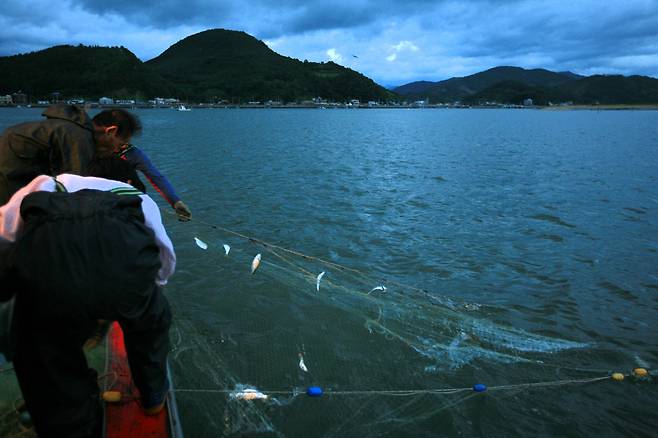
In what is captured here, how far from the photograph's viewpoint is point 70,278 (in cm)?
254

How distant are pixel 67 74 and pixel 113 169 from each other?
196 meters

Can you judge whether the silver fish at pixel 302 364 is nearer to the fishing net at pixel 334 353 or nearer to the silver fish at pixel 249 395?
the fishing net at pixel 334 353

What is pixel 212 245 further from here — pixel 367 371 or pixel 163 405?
pixel 163 405

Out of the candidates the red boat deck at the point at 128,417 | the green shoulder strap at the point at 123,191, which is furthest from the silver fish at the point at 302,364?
the green shoulder strap at the point at 123,191

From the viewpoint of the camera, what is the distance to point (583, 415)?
5309 mm

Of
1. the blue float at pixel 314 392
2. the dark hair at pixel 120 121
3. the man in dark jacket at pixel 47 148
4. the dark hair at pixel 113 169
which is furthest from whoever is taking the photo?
the blue float at pixel 314 392

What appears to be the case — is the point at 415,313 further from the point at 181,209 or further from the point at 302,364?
the point at 181,209

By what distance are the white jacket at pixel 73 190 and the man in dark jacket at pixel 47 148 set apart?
1.28 metres

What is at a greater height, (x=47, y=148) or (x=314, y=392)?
(x=47, y=148)

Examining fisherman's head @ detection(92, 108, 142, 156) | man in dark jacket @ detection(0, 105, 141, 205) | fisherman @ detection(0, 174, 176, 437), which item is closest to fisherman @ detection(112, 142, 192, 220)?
fisherman's head @ detection(92, 108, 142, 156)

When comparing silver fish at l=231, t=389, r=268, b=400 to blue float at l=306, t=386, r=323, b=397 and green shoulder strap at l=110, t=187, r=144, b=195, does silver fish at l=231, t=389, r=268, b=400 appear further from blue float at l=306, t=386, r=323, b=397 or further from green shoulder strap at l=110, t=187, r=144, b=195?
green shoulder strap at l=110, t=187, r=144, b=195

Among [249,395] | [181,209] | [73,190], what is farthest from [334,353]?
[73,190]

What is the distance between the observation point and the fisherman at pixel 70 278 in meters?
2.54

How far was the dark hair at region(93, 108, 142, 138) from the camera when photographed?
4.41m
